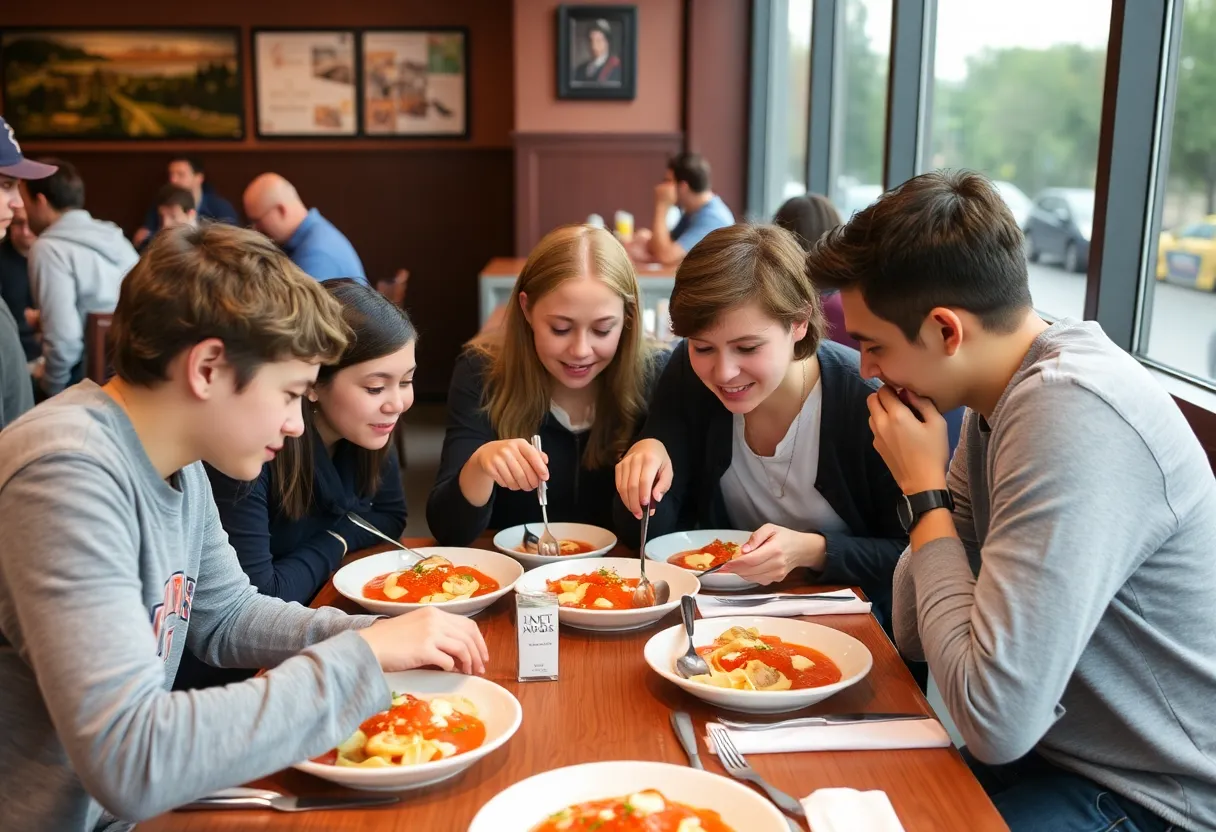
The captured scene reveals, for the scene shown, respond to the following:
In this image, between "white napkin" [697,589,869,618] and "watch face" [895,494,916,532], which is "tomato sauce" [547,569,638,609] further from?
"watch face" [895,494,916,532]

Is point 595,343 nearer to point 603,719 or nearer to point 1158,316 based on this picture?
point 603,719

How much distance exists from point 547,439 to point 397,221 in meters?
5.80

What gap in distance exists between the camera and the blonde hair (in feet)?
7.36

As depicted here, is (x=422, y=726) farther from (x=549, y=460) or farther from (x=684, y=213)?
(x=684, y=213)

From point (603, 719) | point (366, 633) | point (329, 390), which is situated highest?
point (329, 390)

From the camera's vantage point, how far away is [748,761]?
47.8 inches

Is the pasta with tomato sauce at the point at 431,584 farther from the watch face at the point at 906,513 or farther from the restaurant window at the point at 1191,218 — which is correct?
the restaurant window at the point at 1191,218

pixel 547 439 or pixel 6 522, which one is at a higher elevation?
pixel 6 522

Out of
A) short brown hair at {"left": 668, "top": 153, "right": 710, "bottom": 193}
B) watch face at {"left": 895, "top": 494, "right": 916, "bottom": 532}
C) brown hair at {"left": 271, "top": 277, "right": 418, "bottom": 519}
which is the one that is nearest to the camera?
watch face at {"left": 895, "top": 494, "right": 916, "bottom": 532}

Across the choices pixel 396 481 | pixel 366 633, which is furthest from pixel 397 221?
pixel 366 633

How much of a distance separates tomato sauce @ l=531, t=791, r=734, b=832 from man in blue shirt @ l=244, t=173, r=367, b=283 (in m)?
3.84

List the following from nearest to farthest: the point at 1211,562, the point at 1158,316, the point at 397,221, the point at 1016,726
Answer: the point at 1016,726 → the point at 1211,562 → the point at 1158,316 → the point at 397,221

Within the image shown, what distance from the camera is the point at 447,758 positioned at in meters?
1.15

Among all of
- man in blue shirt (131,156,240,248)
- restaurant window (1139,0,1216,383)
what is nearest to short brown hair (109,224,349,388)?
restaurant window (1139,0,1216,383)
